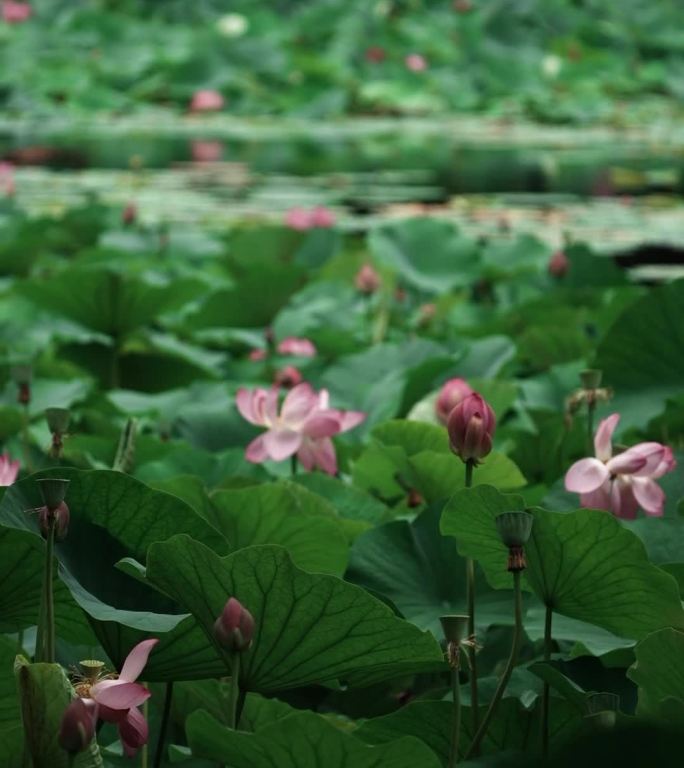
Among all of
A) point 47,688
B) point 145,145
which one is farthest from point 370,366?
point 145,145

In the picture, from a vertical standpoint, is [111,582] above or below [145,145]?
above

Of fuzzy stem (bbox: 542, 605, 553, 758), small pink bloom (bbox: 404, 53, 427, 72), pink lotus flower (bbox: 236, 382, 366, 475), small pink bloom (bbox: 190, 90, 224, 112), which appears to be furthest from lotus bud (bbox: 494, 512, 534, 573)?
small pink bloom (bbox: 404, 53, 427, 72)

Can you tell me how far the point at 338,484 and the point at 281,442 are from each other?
0.24ft

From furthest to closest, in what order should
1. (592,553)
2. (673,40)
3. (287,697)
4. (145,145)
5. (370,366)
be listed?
(673,40) → (145,145) → (370,366) → (287,697) → (592,553)

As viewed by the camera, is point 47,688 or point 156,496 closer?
point 47,688

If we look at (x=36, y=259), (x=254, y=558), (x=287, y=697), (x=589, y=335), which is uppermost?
(x=254, y=558)

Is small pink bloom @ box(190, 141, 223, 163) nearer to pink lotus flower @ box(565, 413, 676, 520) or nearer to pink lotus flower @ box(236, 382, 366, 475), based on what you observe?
pink lotus flower @ box(236, 382, 366, 475)

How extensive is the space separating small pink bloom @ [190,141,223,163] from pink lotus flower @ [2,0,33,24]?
247 centimetres

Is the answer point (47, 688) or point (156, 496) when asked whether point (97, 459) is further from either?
point (47, 688)

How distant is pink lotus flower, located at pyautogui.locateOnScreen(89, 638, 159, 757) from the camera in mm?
1104

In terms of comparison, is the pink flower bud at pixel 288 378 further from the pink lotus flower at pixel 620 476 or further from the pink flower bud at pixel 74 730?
the pink flower bud at pixel 74 730

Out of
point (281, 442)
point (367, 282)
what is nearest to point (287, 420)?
point (281, 442)

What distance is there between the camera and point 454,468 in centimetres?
176

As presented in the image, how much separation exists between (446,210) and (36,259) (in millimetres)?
2341
